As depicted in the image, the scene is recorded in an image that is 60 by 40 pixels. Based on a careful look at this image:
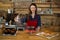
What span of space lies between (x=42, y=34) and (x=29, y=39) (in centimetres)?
28

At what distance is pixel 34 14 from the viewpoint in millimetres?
2984

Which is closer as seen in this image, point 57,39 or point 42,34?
point 57,39

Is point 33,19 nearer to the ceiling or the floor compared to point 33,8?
nearer to the floor

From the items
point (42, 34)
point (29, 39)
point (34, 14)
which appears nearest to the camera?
point (29, 39)

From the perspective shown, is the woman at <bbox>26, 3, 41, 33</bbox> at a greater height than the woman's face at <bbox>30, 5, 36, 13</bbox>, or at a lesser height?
lesser

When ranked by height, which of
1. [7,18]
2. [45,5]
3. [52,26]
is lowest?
[52,26]

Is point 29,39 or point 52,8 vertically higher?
point 52,8

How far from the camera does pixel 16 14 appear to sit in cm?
307

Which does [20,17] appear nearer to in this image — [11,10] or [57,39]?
[11,10]

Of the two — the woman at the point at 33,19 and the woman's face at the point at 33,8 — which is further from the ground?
the woman's face at the point at 33,8

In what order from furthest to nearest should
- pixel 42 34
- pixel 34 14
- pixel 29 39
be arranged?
pixel 34 14 → pixel 42 34 → pixel 29 39

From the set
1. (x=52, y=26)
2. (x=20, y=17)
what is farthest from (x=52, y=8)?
(x=20, y=17)

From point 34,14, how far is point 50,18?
1.16 feet

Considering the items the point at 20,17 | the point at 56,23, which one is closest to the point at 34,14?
the point at 20,17
